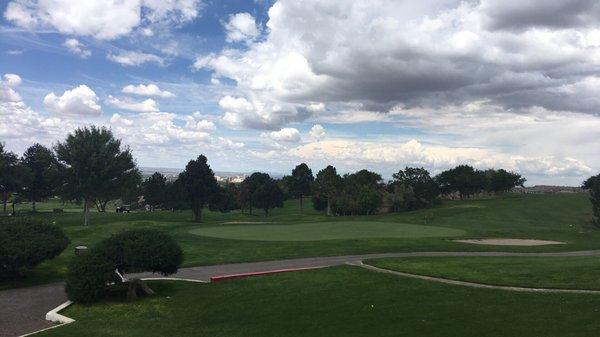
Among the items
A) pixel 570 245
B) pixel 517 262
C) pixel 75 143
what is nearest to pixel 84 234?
pixel 75 143

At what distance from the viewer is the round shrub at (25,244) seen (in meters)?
24.7

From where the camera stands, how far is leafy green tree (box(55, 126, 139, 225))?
60.7 metres

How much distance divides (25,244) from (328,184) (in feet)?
246

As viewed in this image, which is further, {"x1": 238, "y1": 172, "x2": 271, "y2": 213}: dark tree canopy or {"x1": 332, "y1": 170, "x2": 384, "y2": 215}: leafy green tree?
{"x1": 238, "y1": 172, "x2": 271, "y2": 213}: dark tree canopy

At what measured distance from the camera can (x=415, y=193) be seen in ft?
314

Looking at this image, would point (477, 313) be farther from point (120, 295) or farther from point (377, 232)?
point (377, 232)

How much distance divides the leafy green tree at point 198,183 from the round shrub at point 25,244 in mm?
46602

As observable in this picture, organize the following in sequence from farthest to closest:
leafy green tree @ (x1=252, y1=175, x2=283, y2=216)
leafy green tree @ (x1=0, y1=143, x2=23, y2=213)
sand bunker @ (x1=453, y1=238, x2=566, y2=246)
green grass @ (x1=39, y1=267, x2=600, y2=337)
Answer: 1. leafy green tree @ (x1=252, y1=175, x2=283, y2=216)
2. leafy green tree @ (x1=0, y1=143, x2=23, y2=213)
3. sand bunker @ (x1=453, y1=238, x2=566, y2=246)
4. green grass @ (x1=39, y1=267, x2=600, y2=337)

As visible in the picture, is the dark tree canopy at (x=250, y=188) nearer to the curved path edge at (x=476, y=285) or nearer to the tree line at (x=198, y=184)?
the tree line at (x=198, y=184)

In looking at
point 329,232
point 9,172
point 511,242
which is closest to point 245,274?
point 329,232

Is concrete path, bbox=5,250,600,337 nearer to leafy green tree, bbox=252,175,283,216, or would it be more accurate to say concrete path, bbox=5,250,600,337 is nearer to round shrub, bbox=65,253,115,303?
round shrub, bbox=65,253,115,303

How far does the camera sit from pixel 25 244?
25094mm

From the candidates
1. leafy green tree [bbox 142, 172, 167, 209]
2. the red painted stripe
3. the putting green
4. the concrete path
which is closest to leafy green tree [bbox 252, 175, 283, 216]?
leafy green tree [bbox 142, 172, 167, 209]

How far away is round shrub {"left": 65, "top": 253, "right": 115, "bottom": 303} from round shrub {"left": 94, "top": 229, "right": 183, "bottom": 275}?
0.49m
